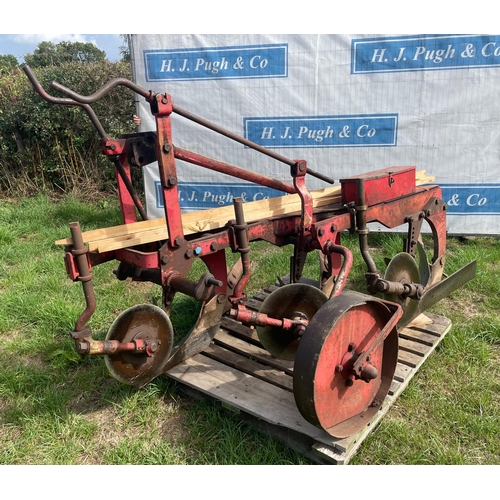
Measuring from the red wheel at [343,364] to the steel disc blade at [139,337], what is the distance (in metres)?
0.79

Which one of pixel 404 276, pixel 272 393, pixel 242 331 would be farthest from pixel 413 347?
pixel 242 331

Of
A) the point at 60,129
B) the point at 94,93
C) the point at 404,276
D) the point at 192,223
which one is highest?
the point at 60,129

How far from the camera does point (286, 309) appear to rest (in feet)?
9.06

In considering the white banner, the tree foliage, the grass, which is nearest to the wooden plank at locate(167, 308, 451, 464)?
the grass

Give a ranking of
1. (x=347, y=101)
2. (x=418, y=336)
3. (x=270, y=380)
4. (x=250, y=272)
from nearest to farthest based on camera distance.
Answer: (x=250, y=272) → (x=270, y=380) → (x=418, y=336) → (x=347, y=101)

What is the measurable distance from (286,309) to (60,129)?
629cm

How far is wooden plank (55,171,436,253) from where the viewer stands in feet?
7.51

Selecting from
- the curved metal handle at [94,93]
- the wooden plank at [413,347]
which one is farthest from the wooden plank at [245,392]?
the curved metal handle at [94,93]

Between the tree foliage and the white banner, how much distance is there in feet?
7.07

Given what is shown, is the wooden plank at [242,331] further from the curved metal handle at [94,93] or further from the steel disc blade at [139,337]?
the curved metal handle at [94,93]

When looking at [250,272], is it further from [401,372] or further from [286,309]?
[401,372]

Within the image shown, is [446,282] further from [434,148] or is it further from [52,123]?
[52,123]

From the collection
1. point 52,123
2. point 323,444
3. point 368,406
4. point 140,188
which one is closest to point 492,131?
point 368,406

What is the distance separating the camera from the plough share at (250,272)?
6.72 feet
